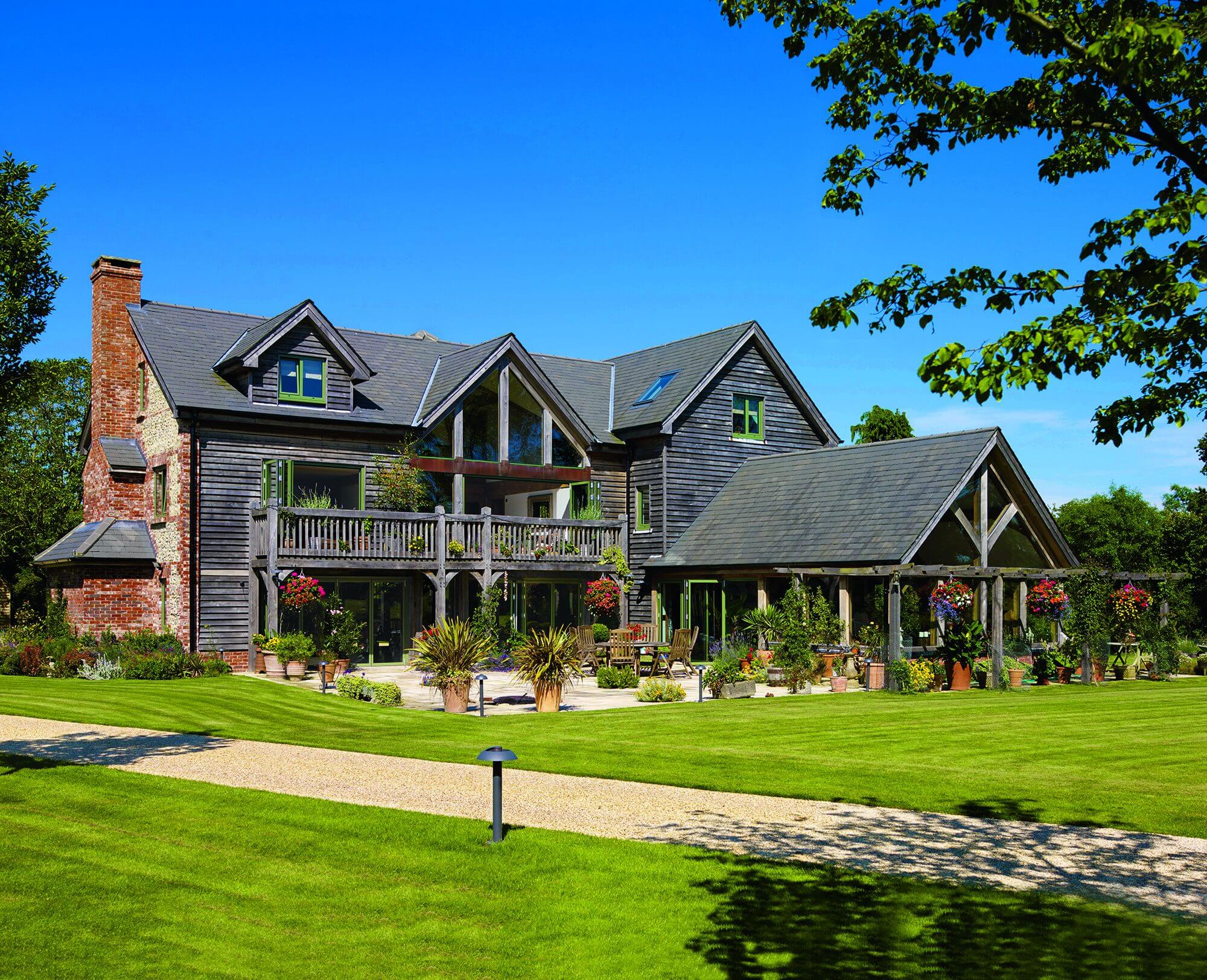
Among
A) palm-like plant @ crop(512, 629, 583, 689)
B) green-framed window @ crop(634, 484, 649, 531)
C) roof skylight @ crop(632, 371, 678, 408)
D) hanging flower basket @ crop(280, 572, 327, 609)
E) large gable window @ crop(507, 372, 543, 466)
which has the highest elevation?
roof skylight @ crop(632, 371, 678, 408)

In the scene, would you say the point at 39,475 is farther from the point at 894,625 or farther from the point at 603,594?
the point at 894,625

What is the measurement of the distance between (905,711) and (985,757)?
5.46 metres

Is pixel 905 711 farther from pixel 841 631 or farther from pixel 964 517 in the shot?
pixel 964 517

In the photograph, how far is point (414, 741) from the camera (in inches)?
653

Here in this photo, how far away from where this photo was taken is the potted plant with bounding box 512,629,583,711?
816 inches

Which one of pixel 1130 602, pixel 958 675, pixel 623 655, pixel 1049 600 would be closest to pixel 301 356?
pixel 623 655

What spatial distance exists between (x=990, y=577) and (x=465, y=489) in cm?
1601

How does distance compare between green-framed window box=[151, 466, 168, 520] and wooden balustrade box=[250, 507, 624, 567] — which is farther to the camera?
green-framed window box=[151, 466, 168, 520]

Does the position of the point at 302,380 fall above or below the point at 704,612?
above

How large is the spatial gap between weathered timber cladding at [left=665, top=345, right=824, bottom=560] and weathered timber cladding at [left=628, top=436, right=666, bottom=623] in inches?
12.3

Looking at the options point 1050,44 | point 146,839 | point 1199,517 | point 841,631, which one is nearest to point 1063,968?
point 1050,44

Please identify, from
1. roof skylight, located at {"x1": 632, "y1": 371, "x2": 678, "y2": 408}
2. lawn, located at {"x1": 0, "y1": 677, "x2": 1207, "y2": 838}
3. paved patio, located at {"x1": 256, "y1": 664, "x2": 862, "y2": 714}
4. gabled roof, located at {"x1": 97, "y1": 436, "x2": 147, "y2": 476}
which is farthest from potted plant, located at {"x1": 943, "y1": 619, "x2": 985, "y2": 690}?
gabled roof, located at {"x1": 97, "y1": 436, "x2": 147, "y2": 476}

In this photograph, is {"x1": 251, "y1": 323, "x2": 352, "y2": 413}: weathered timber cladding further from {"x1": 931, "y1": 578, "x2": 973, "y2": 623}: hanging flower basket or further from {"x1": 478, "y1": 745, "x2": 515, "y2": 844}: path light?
{"x1": 478, "y1": 745, "x2": 515, "y2": 844}: path light

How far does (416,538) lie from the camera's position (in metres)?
29.6
